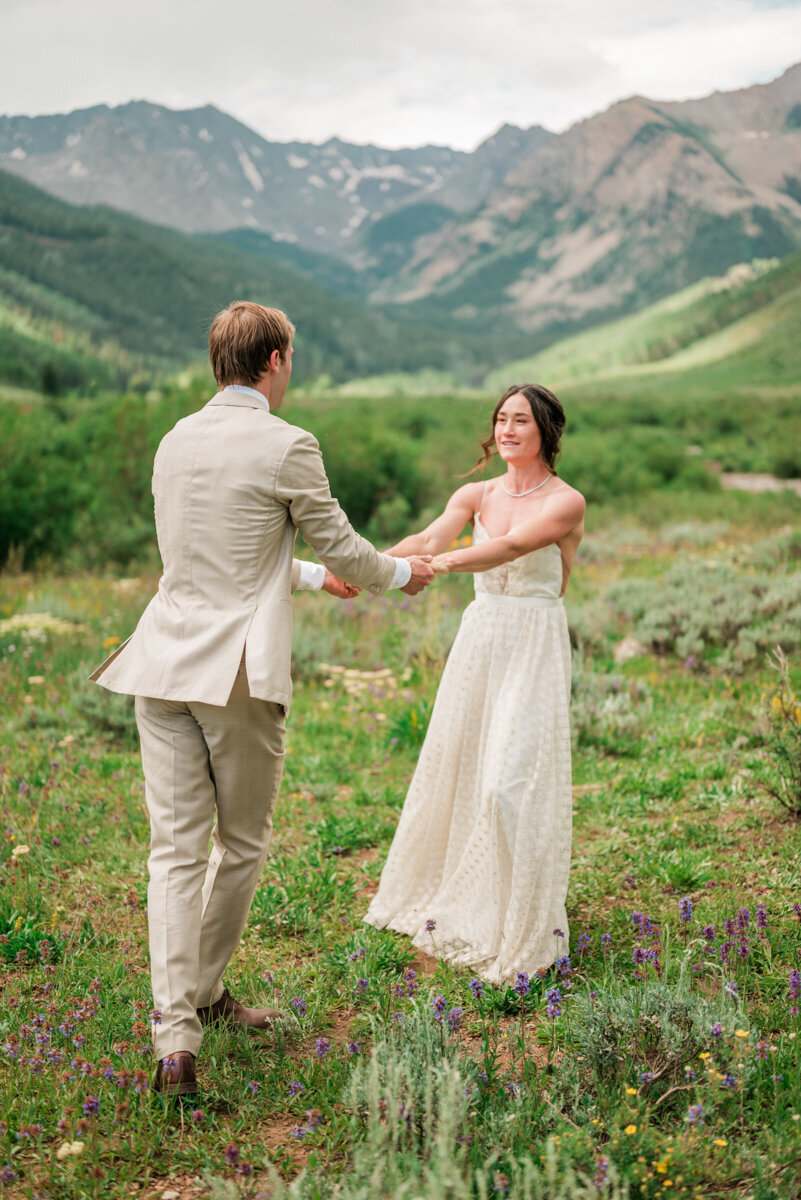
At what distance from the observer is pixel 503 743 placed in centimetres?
351

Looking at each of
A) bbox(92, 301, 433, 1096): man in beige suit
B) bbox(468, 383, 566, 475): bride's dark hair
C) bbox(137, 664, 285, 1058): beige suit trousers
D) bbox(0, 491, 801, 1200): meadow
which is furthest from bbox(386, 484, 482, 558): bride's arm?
bbox(0, 491, 801, 1200): meadow

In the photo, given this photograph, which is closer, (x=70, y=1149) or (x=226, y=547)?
(x=70, y=1149)

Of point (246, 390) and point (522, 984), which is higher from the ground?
point (246, 390)

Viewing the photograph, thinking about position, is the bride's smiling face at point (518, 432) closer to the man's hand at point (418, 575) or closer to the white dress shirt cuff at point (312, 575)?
the man's hand at point (418, 575)

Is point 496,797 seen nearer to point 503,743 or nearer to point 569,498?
point 503,743

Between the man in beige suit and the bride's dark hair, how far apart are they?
3.60ft

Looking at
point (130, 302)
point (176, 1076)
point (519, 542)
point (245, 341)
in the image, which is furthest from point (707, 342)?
point (176, 1076)

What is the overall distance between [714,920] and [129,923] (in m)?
2.52

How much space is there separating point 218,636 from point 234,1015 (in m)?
1.40

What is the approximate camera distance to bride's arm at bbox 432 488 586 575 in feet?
11.5

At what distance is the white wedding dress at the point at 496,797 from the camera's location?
3469mm

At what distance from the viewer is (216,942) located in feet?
9.59

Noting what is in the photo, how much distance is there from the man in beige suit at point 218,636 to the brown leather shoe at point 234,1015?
0.84 ft

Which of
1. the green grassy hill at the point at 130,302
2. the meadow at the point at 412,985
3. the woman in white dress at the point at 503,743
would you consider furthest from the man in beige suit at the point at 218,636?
the green grassy hill at the point at 130,302
